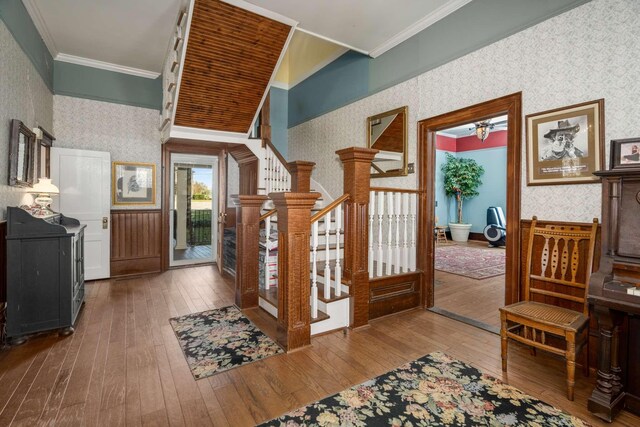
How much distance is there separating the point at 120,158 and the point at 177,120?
5.59 ft

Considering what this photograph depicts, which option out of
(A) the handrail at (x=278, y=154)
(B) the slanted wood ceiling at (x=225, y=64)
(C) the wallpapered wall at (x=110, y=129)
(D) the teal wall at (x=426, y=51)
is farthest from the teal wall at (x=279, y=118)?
(C) the wallpapered wall at (x=110, y=129)

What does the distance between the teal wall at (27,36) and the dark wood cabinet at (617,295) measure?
206 inches

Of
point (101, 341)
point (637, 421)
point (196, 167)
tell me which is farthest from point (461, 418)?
point (196, 167)

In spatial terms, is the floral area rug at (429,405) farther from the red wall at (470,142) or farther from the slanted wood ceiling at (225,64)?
the red wall at (470,142)

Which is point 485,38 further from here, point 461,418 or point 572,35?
point 461,418

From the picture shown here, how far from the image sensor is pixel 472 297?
4.18 m

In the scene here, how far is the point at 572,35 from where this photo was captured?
2596mm

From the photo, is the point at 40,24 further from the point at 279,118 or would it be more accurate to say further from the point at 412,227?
the point at 412,227

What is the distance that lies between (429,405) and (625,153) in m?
2.08

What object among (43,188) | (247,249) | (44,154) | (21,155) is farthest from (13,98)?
(247,249)

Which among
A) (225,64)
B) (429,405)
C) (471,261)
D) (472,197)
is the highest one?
(225,64)

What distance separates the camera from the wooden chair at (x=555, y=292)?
7.01ft

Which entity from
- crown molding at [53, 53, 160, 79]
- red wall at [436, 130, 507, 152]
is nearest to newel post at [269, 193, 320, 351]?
crown molding at [53, 53, 160, 79]

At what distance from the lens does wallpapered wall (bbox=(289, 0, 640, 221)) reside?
2342 millimetres
